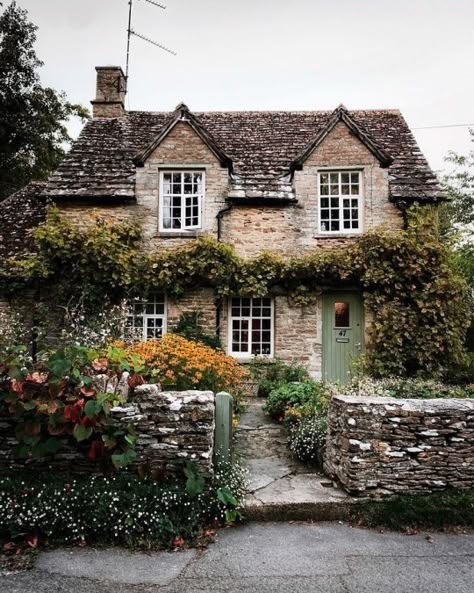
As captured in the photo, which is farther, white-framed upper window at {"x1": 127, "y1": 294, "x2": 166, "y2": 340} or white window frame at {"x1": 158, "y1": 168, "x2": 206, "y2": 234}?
white window frame at {"x1": 158, "y1": 168, "x2": 206, "y2": 234}

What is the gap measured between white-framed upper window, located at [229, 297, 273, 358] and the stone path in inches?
193

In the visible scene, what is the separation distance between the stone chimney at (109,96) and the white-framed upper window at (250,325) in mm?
8993

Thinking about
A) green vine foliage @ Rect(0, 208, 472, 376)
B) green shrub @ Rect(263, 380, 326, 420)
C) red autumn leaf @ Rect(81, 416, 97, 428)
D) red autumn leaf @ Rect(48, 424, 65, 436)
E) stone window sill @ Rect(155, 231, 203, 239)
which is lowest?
green shrub @ Rect(263, 380, 326, 420)

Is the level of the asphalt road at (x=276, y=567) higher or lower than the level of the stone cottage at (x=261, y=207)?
lower

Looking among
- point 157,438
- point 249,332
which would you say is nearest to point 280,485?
point 157,438

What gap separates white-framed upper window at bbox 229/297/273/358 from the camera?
1270 centimetres

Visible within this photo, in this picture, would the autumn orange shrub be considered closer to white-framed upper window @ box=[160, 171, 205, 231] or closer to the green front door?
the green front door

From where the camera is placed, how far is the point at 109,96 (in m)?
16.3

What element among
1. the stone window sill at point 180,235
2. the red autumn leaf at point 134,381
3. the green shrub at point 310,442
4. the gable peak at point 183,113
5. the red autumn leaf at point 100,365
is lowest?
the green shrub at point 310,442

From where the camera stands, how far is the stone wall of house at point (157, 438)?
502 centimetres

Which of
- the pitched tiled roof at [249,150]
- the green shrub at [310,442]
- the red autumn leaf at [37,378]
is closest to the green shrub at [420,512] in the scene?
the green shrub at [310,442]

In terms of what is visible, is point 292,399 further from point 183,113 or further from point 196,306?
point 183,113

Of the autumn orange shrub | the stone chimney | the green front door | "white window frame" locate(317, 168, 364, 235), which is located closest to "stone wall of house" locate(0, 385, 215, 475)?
the autumn orange shrub

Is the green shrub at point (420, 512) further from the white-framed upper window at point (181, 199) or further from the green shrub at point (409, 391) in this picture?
the white-framed upper window at point (181, 199)
